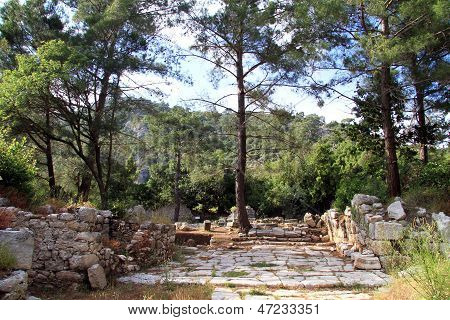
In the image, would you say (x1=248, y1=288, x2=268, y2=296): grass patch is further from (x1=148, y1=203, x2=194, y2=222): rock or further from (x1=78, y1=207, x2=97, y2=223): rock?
(x1=148, y1=203, x2=194, y2=222): rock

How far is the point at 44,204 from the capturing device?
23.0 feet

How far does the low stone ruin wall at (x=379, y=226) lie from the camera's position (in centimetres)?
722

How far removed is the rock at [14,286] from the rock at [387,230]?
19.7 feet

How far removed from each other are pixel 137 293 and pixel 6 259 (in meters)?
1.80

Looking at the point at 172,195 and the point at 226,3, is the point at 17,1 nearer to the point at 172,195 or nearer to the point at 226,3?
the point at 226,3

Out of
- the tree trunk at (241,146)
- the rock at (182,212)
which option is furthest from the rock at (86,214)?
the rock at (182,212)

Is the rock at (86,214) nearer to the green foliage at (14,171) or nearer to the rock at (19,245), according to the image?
the green foliage at (14,171)

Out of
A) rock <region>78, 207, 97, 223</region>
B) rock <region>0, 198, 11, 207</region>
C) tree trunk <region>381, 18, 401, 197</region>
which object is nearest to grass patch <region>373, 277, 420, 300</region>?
A: rock <region>78, 207, 97, 223</region>

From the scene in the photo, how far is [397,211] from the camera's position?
7.57 meters

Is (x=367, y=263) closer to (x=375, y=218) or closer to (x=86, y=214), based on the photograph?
(x=375, y=218)

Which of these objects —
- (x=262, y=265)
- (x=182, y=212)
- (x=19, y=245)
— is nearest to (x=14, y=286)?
(x=19, y=245)

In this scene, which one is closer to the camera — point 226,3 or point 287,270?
point 287,270

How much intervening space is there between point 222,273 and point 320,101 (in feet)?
21.2

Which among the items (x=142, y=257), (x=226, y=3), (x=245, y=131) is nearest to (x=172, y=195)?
(x=245, y=131)
